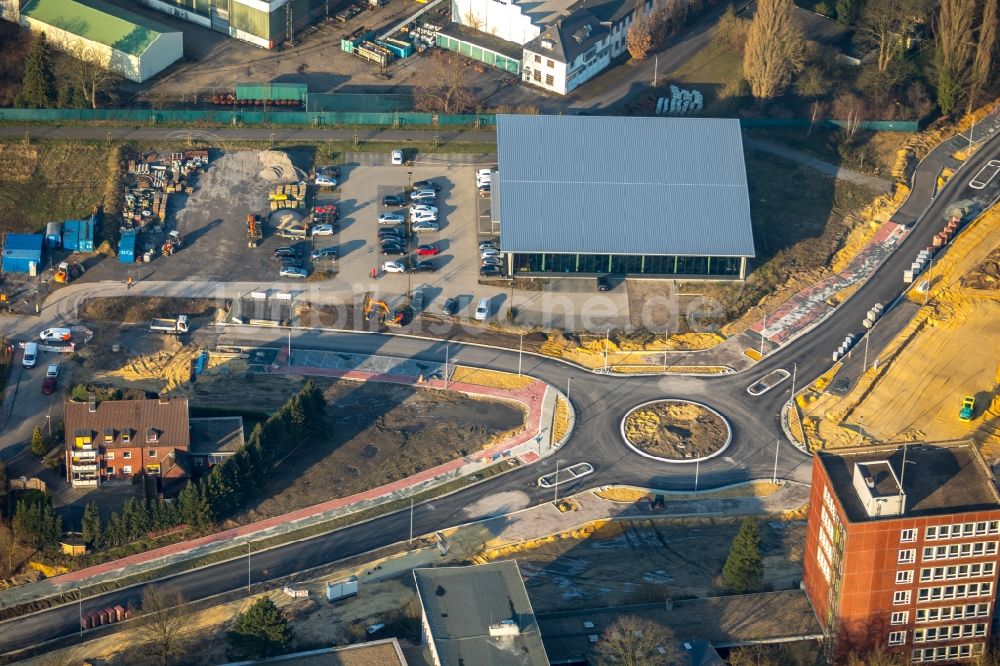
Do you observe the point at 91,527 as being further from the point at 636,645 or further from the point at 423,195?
the point at 423,195

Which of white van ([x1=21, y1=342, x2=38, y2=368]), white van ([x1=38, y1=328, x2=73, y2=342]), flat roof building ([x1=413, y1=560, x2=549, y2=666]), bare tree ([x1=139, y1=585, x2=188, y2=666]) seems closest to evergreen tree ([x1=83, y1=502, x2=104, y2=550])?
bare tree ([x1=139, y1=585, x2=188, y2=666])

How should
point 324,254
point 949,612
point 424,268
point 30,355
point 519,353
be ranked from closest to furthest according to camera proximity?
point 949,612 → point 30,355 → point 519,353 → point 424,268 → point 324,254

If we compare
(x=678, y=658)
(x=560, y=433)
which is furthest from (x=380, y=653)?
(x=560, y=433)

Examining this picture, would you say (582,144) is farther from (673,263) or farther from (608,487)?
(608,487)

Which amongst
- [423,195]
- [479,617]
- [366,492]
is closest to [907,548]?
[479,617]

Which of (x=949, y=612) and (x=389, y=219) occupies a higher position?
(x=389, y=219)

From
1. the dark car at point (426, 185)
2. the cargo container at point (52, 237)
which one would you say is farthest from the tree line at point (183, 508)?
the dark car at point (426, 185)
